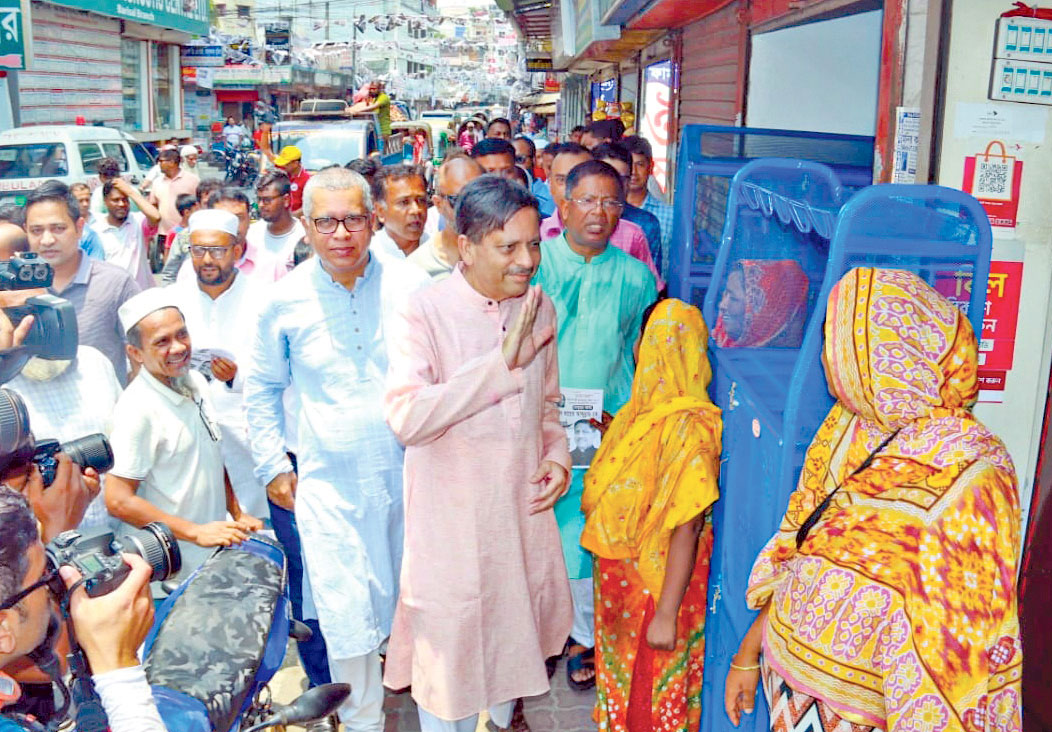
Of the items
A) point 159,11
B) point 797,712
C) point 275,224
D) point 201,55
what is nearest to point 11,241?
point 275,224

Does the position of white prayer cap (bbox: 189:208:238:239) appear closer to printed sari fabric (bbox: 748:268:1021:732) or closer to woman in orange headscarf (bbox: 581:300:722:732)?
woman in orange headscarf (bbox: 581:300:722:732)

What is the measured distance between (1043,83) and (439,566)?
200 centimetres

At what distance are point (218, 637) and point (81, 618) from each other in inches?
17.4

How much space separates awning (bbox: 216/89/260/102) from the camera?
114 ft

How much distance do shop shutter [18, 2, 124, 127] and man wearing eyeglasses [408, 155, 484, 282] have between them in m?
14.9

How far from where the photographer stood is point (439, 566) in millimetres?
2498

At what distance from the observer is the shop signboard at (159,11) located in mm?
19125

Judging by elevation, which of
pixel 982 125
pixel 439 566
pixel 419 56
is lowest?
pixel 439 566

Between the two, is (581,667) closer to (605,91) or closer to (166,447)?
(166,447)

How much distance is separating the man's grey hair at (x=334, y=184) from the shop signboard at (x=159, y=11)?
17.6 metres

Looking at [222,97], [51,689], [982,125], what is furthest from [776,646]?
[222,97]

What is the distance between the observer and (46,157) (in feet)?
35.5

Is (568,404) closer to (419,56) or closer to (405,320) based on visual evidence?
(405,320)

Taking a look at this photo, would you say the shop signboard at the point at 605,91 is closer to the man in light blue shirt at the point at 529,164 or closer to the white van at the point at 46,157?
the man in light blue shirt at the point at 529,164
